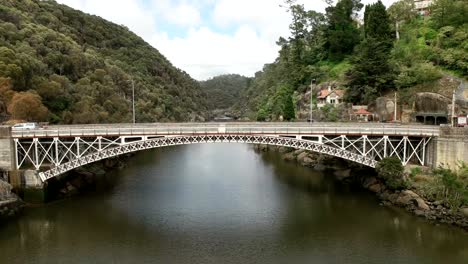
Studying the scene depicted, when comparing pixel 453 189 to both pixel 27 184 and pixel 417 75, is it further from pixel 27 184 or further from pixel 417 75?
pixel 27 184

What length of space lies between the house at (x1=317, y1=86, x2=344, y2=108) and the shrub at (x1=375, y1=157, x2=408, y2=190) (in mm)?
30094

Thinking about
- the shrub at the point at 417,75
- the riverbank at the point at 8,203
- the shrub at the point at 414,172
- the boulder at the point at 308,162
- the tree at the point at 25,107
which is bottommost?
the riverbank at the point at 8,203

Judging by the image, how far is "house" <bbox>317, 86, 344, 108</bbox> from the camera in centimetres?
6643

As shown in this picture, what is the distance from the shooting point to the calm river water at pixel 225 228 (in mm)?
27391

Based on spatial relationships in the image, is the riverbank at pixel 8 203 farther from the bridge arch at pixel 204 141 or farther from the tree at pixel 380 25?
the tree at pixel 380 25

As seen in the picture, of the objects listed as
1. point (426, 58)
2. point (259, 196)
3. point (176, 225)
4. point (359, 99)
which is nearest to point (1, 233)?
point (176, 225)

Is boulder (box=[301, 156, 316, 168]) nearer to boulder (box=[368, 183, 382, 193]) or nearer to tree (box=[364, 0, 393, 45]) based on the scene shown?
boulder (box=[368, 183, 382, 193])

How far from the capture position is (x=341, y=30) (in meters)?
77.2

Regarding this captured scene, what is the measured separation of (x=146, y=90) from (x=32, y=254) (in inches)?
3400

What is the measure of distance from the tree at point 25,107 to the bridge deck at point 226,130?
435 inches

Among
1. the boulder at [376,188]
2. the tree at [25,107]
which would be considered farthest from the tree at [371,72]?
the tree at [25,107]

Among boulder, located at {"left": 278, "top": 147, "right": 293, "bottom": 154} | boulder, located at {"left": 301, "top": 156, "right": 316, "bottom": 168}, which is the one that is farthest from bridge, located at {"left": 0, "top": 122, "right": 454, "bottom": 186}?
boulder, located at {"left": 278, "top": 147, "right": 293, "bottom": 154}

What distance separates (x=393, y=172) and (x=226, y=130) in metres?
16.5

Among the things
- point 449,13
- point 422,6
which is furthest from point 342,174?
point 422,6
